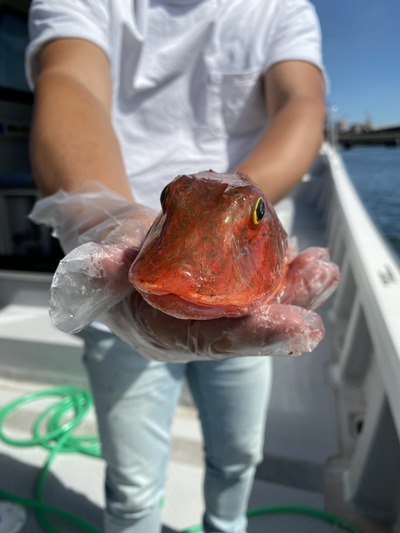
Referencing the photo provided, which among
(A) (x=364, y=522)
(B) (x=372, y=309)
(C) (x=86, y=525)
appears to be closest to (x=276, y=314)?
(B) (x=372, y=309)

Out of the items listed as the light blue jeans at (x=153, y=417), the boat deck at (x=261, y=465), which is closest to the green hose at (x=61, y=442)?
the boat deck at (x=261, y=465)

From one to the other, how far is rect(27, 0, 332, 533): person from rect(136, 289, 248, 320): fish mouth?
1.90 ft

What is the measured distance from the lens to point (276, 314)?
69cm

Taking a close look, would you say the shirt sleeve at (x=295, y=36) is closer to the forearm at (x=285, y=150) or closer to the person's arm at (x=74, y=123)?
the forearm at (x=285, y=150)

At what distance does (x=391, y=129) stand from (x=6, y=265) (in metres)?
40.9

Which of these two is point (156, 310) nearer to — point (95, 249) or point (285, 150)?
point (95, 249)

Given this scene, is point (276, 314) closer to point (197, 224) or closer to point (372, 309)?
point (197, 224)

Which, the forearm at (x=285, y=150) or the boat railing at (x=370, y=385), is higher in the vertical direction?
the forearm at (x=285, y=150)

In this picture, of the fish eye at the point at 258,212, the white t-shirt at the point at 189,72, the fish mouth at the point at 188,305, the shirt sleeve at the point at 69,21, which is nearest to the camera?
the fish mouth at the point at 188,305

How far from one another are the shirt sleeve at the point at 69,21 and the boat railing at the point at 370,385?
3.74 ft

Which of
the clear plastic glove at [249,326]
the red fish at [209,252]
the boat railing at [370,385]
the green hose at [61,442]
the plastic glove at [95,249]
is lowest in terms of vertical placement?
the green hose at [61,442]

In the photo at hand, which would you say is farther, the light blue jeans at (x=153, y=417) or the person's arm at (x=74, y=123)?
the light blue jeans at (x=153, y=417)

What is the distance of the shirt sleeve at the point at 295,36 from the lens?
50.7 inches

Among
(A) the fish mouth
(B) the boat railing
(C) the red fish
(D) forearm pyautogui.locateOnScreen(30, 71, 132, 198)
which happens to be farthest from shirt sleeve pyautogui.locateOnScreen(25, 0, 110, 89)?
(B) the boat railing
